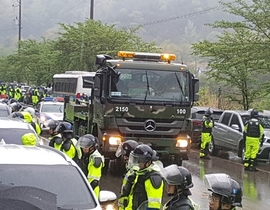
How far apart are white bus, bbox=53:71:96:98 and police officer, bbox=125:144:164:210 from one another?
22.8 m

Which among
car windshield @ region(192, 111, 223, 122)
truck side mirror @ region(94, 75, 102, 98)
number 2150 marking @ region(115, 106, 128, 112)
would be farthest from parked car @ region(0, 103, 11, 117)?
car windshield @ region(192, 111, 223, 122)

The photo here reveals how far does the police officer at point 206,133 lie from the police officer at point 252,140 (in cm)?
223

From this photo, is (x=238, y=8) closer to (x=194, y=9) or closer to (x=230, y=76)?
(x=230, y=76)

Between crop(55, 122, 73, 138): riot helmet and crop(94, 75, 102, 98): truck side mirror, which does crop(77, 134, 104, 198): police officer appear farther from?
crop(94, 75, 102, 98): truck side mirror

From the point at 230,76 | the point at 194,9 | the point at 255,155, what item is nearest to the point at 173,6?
the point at 194,9

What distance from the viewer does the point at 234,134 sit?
1703cm

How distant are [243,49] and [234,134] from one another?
18.0ft

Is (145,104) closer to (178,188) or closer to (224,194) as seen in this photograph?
(178,188)

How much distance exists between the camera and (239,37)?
2448 cm

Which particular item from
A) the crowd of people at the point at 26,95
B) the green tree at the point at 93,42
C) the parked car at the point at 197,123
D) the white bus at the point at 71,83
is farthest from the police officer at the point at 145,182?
the green tree at the point at 93,42

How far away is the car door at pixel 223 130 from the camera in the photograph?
17.7m

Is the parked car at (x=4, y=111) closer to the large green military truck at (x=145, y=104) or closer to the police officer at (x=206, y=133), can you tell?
the large green military truck at (x=145, y=104)

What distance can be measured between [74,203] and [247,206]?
6.09m

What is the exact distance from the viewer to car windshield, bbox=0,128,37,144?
349 inches
